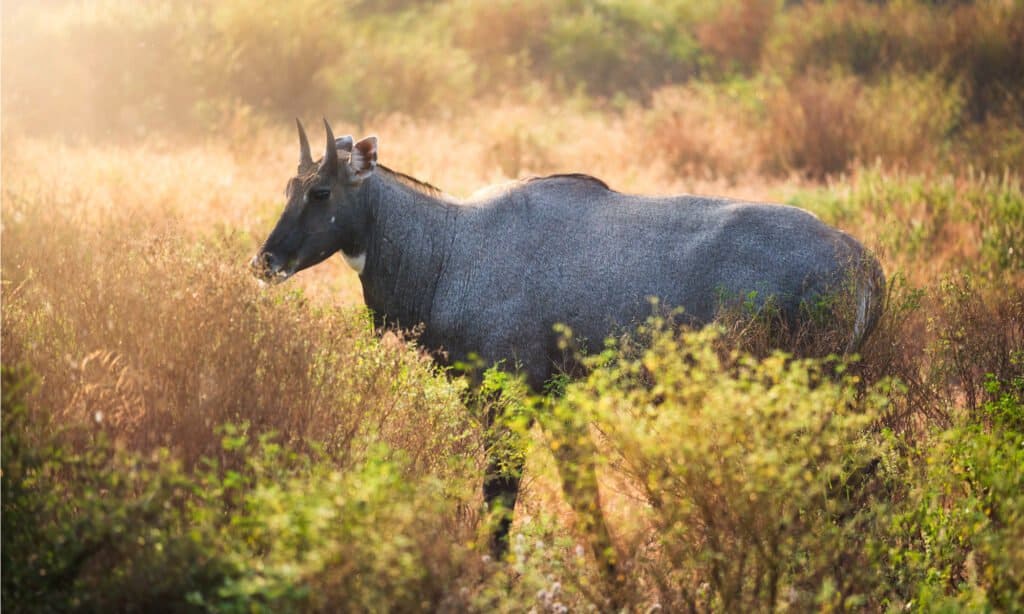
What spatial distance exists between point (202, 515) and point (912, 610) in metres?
3.40

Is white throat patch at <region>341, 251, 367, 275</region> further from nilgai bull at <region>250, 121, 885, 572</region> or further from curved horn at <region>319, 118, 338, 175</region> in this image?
curved horn at <region>319, 118, 338, 175</region>

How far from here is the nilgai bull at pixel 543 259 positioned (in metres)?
6.43

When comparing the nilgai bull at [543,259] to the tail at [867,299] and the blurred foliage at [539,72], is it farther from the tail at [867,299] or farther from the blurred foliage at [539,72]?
the blurred foliage at [539,72]

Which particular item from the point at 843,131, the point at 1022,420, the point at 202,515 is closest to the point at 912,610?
the point at 1022,420

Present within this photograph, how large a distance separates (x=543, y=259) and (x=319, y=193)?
152 cm

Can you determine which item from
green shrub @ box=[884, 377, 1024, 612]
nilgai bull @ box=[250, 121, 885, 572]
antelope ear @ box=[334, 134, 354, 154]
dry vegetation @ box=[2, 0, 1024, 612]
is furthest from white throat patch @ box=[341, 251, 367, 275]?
green shrub @ box=[884, 377, 1024, 612]

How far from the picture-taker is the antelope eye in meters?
6.54

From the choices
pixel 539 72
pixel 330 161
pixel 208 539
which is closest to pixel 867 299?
pixel 330 161

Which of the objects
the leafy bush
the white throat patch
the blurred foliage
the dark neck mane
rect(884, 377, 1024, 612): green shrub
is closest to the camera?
the leafy bush

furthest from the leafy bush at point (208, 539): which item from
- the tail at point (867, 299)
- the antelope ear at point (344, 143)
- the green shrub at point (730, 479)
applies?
the tail at point (867, 299)

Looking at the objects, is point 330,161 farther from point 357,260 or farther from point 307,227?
point 357,260

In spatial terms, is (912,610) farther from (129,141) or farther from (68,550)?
(129,141)

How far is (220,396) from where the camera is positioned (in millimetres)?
5039

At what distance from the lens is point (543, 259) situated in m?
6.66
